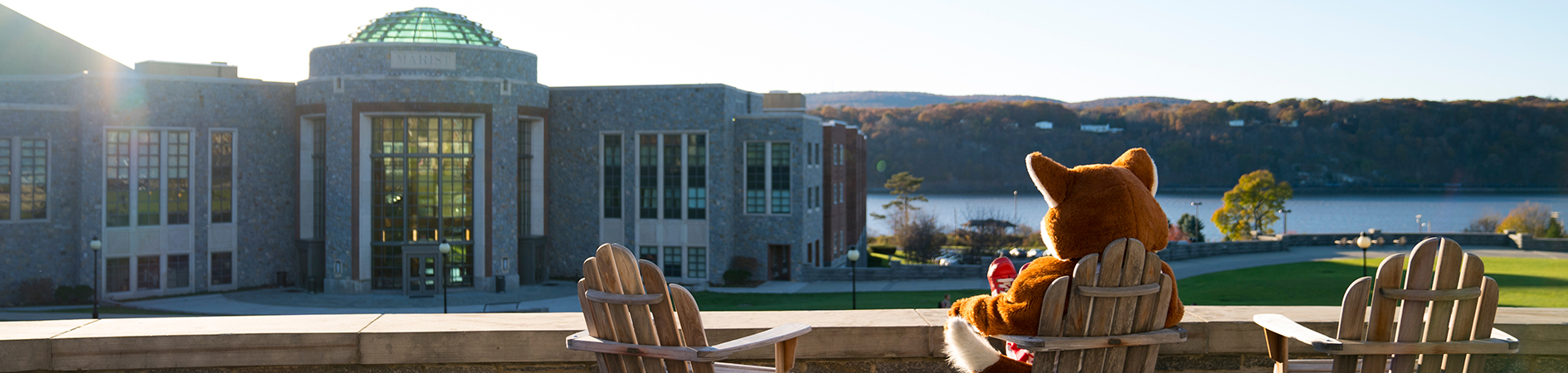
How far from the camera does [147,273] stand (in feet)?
100

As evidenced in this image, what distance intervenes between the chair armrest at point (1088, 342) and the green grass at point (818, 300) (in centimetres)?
2316

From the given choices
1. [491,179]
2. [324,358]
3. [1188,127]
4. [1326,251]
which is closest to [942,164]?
[1188,127]

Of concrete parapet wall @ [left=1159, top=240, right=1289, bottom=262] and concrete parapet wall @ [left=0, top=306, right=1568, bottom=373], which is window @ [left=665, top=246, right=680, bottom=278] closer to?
concrete parapet wall @ [left=1159, top=240, right=1289, bottom=262]

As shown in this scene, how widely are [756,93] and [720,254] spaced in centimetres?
659

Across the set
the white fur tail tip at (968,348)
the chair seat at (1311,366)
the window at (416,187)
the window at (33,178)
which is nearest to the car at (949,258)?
the window at (416,187)

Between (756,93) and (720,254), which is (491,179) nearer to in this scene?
(720,254)

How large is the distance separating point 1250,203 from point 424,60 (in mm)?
52671

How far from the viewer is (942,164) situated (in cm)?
12488

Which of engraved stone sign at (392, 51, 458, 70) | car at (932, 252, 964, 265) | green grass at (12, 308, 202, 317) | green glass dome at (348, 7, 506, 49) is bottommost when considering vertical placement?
car at (932, 252, 964, 265)

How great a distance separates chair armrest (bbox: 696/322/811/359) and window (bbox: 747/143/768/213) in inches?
1247

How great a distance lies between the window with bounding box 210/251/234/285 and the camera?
3188 cm

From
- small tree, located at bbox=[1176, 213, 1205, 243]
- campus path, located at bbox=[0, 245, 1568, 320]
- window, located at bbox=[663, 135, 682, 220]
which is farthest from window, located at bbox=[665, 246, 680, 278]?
small tree, located at bbox=[1176, 213, 1205, 243]

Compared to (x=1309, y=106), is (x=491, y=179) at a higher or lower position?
lower

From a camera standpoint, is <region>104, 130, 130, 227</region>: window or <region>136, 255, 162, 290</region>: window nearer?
<region>104, 130, 130, 227</region>: window
